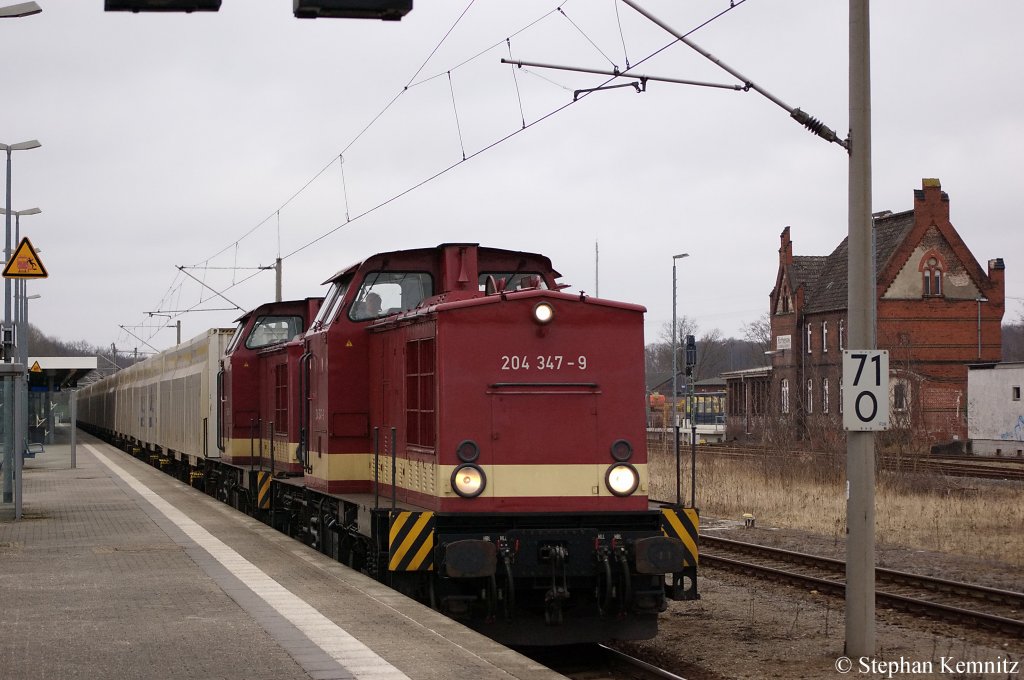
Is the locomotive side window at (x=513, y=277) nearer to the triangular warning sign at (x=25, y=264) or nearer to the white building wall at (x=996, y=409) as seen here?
the triangular warning sign at (x=25, y=264)

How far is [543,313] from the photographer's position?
9375mm

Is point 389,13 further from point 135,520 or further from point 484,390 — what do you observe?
point 135,520

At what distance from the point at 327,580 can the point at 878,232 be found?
47.4 m

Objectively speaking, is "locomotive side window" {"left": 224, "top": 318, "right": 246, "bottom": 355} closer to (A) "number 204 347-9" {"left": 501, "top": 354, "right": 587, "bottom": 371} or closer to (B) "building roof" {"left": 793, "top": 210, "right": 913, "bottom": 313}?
(A) "number 204 347-9" {"left": 501, "top": 354, "right": 587, "bottom": 371}

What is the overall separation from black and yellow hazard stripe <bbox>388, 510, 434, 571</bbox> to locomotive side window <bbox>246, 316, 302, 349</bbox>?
9.71m

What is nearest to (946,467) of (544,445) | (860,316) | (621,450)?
(860,316)

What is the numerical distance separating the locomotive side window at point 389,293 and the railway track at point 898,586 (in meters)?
5.47

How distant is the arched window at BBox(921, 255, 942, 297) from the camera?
163ft

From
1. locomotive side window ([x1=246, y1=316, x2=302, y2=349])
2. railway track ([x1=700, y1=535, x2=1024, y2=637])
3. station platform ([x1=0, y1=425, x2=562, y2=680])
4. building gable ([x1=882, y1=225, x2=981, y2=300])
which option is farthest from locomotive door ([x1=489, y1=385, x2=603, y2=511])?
building gable ([x1=882, y1=225, x2=981, y2=300])

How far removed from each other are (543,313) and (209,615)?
139 inches

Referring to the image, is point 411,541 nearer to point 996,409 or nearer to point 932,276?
point 996,409

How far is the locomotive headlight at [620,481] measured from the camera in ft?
30.7

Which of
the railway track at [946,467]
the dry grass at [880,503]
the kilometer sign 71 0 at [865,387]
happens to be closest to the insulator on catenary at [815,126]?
the kilometer sign 71 0 at [865,387]

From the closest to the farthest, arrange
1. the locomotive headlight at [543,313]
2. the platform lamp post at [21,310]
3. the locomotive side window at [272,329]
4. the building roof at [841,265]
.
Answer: the locomotive headlight at [543,313] < the locomotive side window at [272,329] < the platform lamp post at [21,310] < the building roof at [841,265]
